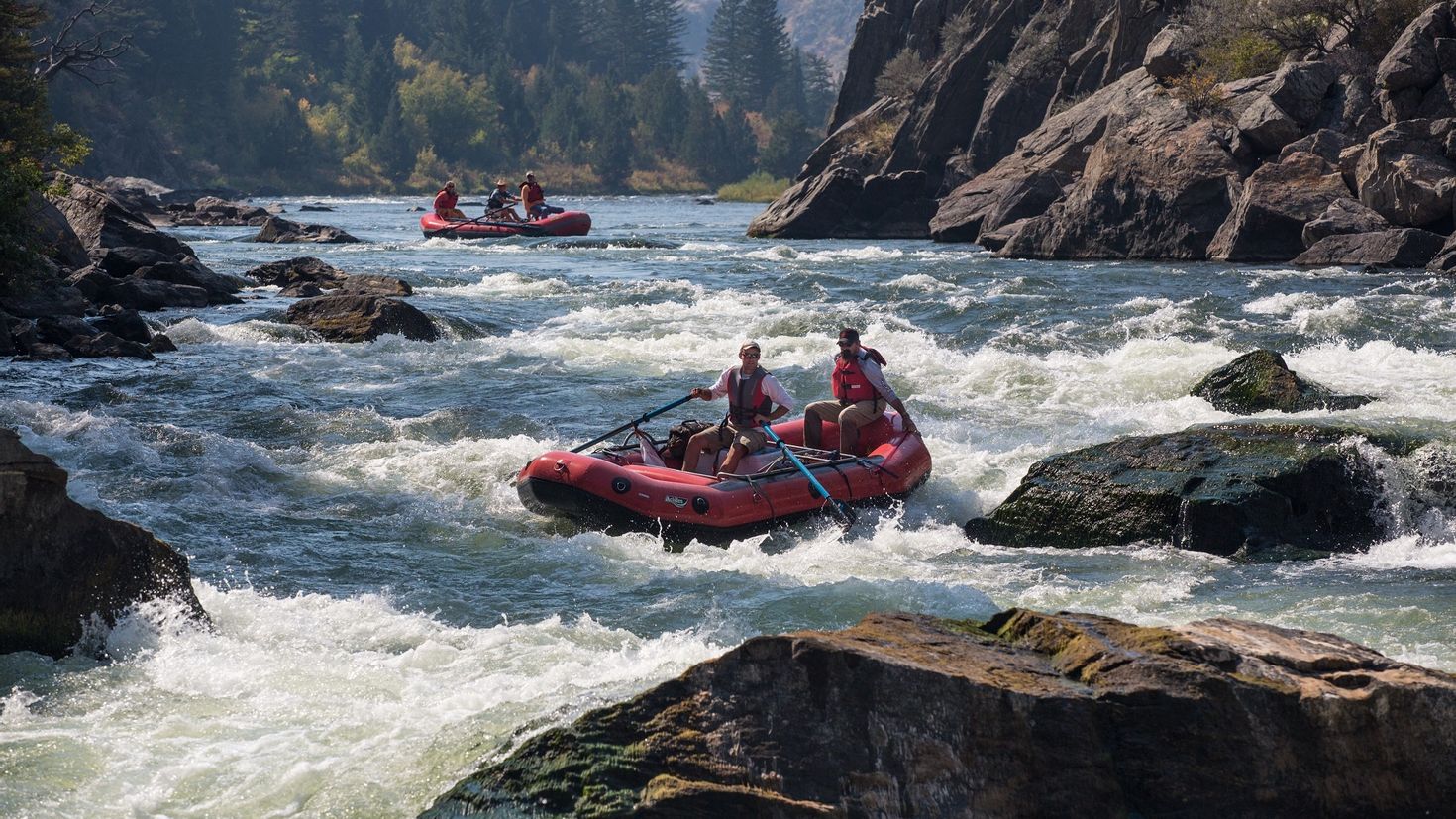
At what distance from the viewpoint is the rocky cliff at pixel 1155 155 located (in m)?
22.4

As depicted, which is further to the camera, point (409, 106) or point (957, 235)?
point (409, 106)

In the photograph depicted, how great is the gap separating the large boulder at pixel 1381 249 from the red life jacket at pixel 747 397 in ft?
48.4

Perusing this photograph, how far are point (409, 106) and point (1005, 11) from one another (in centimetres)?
5881

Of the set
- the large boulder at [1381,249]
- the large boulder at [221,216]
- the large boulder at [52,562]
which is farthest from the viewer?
the large boulder at [221,216]

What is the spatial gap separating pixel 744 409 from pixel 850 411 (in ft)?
3.01

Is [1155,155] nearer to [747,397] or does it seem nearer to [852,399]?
[852,399]

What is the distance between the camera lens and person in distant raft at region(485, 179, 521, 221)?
1389 inches

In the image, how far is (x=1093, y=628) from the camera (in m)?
4.89

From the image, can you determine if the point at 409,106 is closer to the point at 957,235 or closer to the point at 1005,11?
the point at 1005,11

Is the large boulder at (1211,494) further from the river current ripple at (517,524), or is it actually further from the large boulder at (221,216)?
the large boulder at (221,216)

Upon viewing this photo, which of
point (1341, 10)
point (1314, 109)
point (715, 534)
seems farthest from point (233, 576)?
point (1341, 10)

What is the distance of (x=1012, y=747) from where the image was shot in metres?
4.33

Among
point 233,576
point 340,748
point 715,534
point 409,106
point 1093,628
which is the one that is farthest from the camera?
point 409,106

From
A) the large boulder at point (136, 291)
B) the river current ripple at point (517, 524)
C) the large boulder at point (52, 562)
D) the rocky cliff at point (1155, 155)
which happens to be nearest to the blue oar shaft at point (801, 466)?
the river current ripple at point (517, 524)
